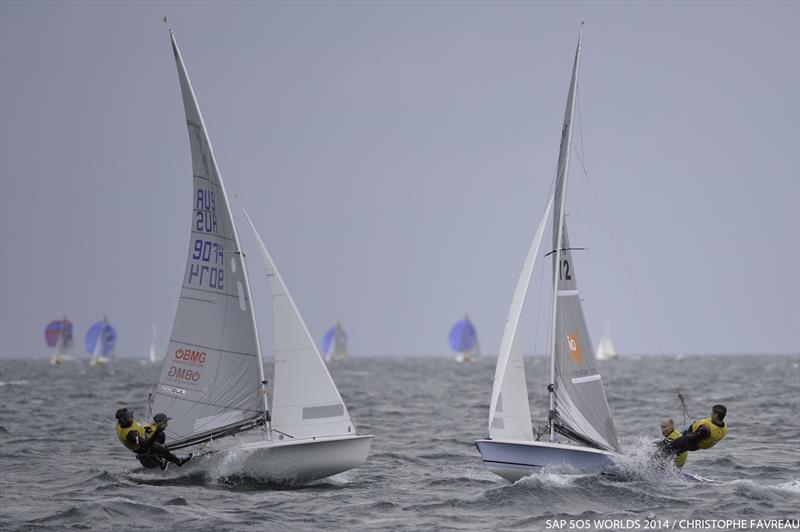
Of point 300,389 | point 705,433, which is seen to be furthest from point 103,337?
point 705,433

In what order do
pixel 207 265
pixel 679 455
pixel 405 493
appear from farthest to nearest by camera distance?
pixel 207 265
pixel 679 455
pixel 405 493

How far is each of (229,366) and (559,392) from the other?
590 cm

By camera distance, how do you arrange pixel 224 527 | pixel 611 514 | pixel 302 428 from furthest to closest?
pixel 302 428
pixel 611 514
pixel 224 527

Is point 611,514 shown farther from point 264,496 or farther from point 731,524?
point 264,496

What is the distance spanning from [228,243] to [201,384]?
102 inches

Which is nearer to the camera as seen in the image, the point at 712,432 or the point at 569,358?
the point at 712,432

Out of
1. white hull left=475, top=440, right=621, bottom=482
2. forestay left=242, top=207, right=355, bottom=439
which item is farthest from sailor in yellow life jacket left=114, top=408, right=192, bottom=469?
white hull left=475, top=440, right=621, bottom=482

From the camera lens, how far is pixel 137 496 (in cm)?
1758

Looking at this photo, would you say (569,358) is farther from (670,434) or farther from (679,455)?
(679,455)

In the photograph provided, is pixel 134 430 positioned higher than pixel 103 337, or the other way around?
pixel 103 337

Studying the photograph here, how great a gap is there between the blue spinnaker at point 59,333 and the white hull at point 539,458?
4318 inches

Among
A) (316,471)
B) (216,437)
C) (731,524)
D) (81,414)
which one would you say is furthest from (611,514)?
→ (81,414)

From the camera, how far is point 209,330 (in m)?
19.7

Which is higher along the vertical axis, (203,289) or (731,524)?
(203,289)
